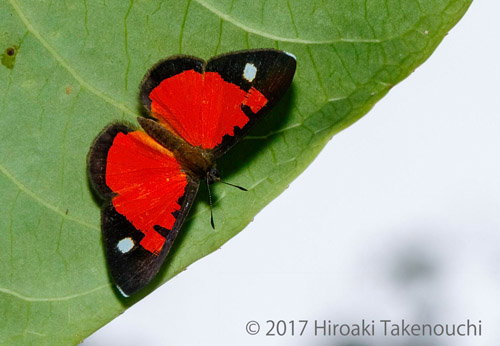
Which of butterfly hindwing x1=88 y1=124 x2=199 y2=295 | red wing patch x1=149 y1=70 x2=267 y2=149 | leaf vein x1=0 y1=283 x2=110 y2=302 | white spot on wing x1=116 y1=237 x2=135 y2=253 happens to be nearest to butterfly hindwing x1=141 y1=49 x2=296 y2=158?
red wing patch x1=149 y1=70 x2=267 y2=149

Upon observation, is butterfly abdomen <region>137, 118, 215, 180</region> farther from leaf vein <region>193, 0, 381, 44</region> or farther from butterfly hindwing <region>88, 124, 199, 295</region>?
leaf vein <region>193, 0, 381, 44</region>

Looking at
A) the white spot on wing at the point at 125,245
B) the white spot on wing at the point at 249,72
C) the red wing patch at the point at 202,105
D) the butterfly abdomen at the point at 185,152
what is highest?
the white spot on wing at the point at 249,72

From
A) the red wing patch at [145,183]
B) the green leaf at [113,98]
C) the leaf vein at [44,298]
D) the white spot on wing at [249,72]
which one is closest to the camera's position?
the green leaf at [113,98]

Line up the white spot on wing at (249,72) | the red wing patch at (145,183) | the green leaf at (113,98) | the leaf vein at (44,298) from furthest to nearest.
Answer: the red wing patch at (145,183)
the white spot on wing at (249,72)
the leaf vein at (44,298)
the green leaf at (113,98)

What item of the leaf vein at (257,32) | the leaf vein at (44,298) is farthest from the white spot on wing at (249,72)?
the leaf vein at (44,298)

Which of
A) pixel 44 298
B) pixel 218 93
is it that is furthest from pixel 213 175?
pixel 44 298

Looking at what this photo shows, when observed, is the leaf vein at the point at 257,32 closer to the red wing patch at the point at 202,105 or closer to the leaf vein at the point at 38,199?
the red wing patch at the point at 202,105

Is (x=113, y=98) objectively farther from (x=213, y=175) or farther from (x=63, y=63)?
(x=213, y=175)
